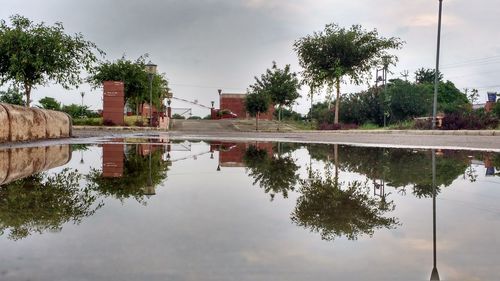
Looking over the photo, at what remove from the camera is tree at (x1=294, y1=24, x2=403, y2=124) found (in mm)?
39500

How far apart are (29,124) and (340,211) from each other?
34.5 ft

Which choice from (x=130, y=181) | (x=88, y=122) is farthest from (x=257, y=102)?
(x=130, y=181)

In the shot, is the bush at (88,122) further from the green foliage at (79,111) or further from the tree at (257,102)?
the tree at (257,102)

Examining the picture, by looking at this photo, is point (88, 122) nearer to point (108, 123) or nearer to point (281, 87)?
point (108, 123)

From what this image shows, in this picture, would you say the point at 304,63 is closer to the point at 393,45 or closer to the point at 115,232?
the point at 393,45

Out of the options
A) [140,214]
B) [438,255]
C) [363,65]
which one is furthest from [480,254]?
[363,65]

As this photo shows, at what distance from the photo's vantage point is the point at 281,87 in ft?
143

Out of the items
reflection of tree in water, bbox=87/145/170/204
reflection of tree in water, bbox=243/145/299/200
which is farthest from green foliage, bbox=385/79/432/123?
reflection of tree in water, bbox=87/145/170/204

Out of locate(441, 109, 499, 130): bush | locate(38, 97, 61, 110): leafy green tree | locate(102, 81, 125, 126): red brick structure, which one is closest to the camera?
locate(441, 109, 499, 130): bush

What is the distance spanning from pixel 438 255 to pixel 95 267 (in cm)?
148

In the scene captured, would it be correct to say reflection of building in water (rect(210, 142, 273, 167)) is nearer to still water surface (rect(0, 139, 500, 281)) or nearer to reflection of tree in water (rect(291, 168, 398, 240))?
still water surface (rect(0, 139, 500, 281))

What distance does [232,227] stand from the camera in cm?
250

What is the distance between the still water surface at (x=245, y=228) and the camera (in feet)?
5.92

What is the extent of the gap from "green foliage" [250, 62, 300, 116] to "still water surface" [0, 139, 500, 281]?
39.0 meters
